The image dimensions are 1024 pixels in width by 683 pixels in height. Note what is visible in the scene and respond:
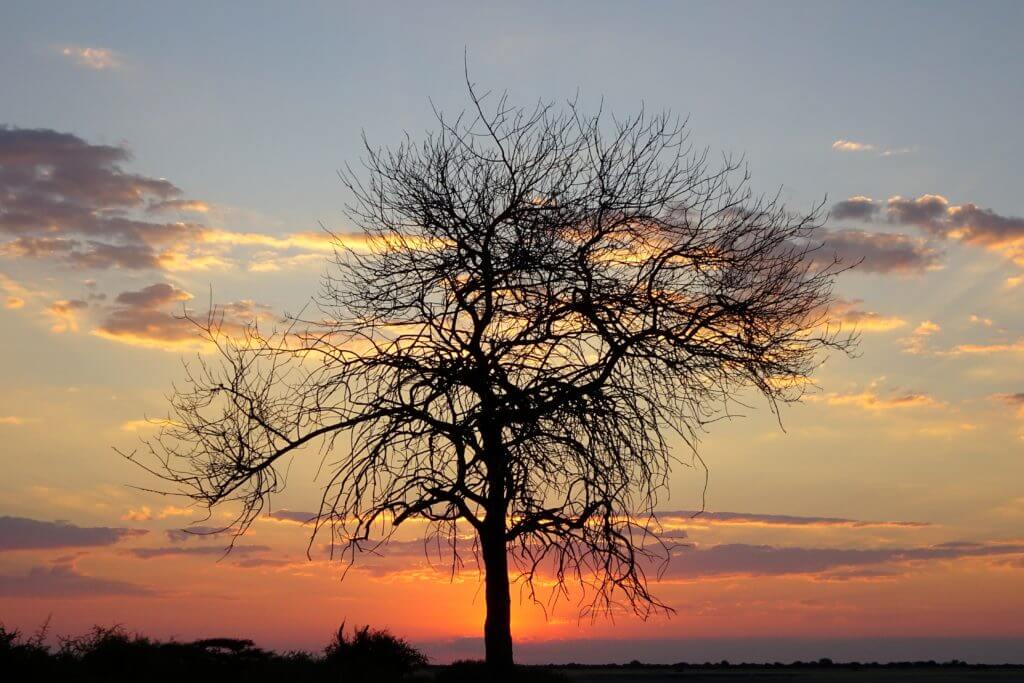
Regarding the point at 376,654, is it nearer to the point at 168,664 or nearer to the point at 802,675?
the point at 168,664

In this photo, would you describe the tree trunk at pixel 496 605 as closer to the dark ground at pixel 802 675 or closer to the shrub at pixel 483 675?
the shrub at pixel 483 675

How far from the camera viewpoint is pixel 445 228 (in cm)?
1745

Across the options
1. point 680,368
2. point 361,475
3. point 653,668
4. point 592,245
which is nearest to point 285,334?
point 361,475

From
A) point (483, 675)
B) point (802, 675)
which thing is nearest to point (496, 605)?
point (483, 675)

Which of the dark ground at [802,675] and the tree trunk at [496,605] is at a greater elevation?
the tree trunk at [496,605]

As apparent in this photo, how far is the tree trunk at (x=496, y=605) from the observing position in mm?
17188

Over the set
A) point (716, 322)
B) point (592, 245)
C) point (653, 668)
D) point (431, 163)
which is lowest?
point (653, 668)

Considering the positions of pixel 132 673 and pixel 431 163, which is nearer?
pixel 132 673

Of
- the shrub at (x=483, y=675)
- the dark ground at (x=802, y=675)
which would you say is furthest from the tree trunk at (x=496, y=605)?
the dark ground at (x=802, y=675)

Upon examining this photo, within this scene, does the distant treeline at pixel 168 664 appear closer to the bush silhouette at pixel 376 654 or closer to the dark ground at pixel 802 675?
the bush silhouette at pixel 376 654

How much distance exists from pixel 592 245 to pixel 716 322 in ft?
7.35

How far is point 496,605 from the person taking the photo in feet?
56.6

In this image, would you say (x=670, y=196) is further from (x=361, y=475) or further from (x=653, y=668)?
(x=653, y=668)

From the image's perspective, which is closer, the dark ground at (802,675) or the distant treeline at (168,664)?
the distant treeline at (168,664)
